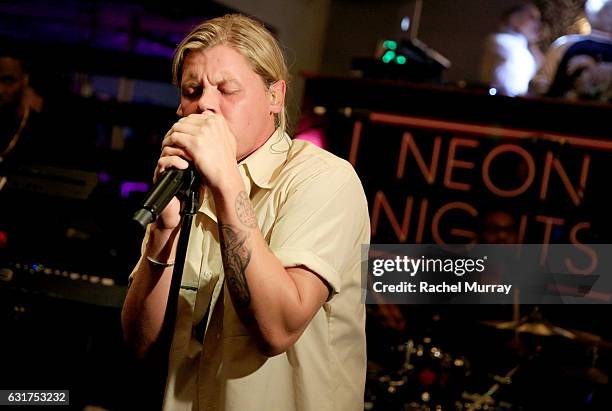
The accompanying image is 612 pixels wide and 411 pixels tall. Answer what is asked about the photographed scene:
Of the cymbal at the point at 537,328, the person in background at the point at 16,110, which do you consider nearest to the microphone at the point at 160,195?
the person in background at the point at 16,110

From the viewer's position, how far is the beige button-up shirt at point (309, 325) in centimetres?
140

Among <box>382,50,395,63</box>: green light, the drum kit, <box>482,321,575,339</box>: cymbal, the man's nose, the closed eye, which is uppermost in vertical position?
<box>382,50,395,63</box>: green light

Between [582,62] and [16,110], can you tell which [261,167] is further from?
[582,62]

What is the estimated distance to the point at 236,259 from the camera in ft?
4.10

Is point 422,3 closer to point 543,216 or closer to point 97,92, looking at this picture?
point 543,216

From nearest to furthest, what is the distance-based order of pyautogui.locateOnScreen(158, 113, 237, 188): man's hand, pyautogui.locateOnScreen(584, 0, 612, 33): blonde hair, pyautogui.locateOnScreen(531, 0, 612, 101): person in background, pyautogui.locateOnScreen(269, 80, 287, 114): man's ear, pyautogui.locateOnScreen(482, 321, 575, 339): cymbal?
1. pyautogui.locateOnScreen(158, 113, 237, 188): man's hand
2. pyautogui.locateOnScreen(269, 80, 287, 114): man's ear
3. pyautogui.locateOnScreen(482, 321, 575, 339): cymbal
4. pyautogui.locateOnScreen(531, 0, 612, 101): person in background
5. pyautogui.locateOnScreen(584, 0, 612, 33): blonde hair

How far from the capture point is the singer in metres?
1.24

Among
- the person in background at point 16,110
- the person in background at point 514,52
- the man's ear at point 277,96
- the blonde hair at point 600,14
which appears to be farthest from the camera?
the person in background at point 514,52

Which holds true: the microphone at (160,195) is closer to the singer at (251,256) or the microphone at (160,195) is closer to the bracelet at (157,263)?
the singer at (251,256)

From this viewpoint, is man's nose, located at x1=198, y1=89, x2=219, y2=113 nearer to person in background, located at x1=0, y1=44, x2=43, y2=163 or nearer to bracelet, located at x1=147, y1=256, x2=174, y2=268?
bracelet, located at x1=147, y1=256, x2=174, y2=268

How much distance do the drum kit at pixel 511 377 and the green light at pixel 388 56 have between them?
252cm

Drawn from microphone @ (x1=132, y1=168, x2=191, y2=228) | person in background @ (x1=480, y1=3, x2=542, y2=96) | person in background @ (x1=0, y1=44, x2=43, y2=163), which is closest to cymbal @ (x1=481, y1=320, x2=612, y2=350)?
person in background @ (x1=480, y1=3, x2=542, y2=96)

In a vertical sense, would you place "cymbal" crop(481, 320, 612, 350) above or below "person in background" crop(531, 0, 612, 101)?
below

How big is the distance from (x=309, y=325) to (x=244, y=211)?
1.12ft
